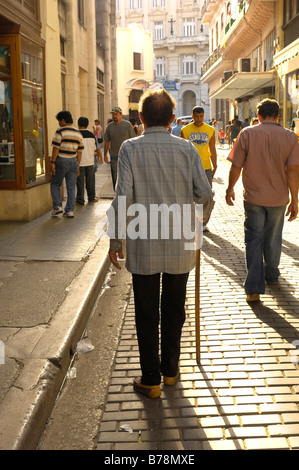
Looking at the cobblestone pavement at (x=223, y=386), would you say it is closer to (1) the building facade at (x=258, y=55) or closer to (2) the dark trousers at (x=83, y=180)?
(2) the dark trousers at (x=83, y=180)

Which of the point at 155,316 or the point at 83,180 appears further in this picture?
the point at 83,180

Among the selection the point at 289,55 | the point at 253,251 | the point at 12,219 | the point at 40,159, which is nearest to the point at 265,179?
the point at 253,251

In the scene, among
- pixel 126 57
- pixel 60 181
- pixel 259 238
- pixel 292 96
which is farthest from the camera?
pixel 126 57

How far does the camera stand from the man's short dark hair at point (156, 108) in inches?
138

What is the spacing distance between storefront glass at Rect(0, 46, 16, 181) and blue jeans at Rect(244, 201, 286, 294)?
16.4ft

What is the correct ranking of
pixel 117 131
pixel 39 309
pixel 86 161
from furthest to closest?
pixel 86 161 < pixel 117 131 < pixel 39 309

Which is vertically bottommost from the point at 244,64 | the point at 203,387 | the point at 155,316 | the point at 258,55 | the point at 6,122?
the point at 203,387

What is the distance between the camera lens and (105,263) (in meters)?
6.86

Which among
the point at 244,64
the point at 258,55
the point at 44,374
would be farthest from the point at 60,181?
the point at 258,55

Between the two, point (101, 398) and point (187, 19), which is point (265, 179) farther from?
point (187, 19)

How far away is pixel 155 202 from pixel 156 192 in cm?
7

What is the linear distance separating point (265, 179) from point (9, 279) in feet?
9.19

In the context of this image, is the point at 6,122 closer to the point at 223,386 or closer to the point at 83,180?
the point at 83,180

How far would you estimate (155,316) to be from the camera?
362 centimetres
